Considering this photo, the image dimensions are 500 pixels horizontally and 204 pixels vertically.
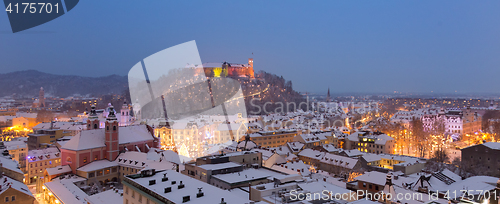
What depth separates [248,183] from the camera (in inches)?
634

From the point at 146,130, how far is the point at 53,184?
35.9 feet

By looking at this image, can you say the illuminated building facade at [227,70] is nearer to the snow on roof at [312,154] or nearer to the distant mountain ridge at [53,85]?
the snow on roof at [312,154]

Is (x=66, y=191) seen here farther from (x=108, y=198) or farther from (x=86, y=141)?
(x=86, y=141)

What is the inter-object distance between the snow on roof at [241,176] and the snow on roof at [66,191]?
840 centimetres

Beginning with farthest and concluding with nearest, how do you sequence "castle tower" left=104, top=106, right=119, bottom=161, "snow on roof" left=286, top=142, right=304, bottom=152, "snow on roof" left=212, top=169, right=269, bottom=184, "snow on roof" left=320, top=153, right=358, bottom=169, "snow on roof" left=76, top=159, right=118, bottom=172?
1. "snow on roof" left=286, top=142, right=304, bottom=152
2. "snow on roof" left=320, top=153, right=358, bottom=169
3. "castle tower" left=104, top=106, right=119, bottom=161
4. "snow on roof" left=76, top=159, right=118, bottom=172
5. "snow on roof" left=212, top=169, right=269, bottom=184

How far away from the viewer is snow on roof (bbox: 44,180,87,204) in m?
18.4

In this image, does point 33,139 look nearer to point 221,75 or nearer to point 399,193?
point 399,193

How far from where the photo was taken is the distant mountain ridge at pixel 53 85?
14188cm

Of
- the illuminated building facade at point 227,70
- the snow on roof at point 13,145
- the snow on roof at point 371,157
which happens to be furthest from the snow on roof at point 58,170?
the illuminated building facade at point 227,70

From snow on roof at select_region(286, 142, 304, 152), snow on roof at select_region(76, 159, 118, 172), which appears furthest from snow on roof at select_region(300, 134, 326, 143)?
snow on roof at select_region(76, 159, 118, 172)

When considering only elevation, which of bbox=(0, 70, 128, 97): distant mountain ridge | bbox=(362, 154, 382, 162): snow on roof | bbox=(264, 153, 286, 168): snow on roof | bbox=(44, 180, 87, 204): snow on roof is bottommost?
bbox=(362, 154, 382, 162): snow on roof

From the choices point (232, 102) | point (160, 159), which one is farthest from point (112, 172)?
point (232, 102)

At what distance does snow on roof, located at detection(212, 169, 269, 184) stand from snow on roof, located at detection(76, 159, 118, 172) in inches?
492

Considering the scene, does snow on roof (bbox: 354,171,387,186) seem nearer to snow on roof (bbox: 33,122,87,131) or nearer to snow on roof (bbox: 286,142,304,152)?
snow on roof (bbox: 286,142,304,152)
